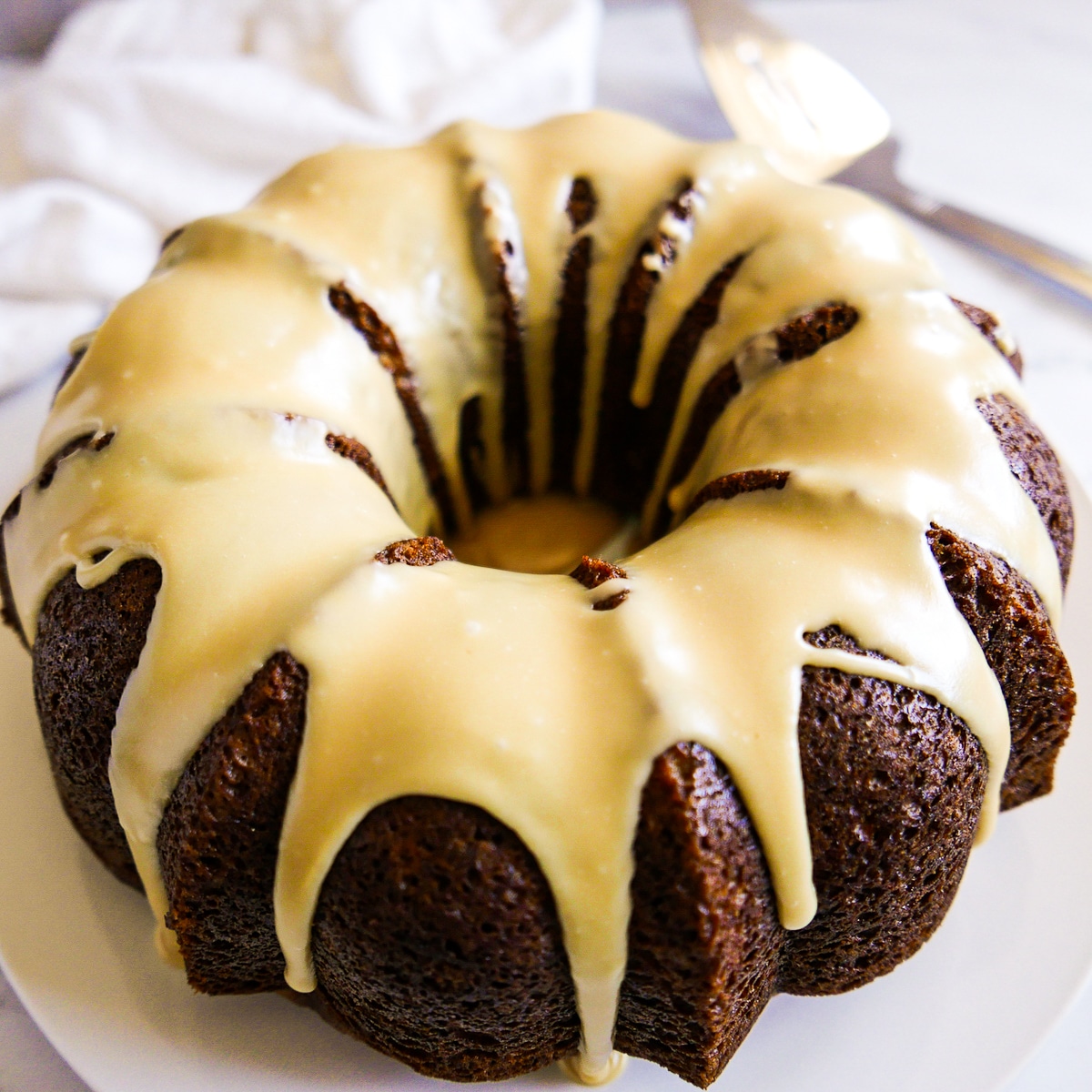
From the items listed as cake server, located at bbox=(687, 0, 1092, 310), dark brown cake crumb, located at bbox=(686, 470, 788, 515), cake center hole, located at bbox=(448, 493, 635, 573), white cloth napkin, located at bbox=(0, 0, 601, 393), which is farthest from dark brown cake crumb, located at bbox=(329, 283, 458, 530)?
cake server, located at bbox=(687, 0, 1092, 310)

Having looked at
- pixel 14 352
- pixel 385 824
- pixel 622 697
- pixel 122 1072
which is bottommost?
pixel 122 1072

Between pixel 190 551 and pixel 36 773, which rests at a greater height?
pixel 190 551

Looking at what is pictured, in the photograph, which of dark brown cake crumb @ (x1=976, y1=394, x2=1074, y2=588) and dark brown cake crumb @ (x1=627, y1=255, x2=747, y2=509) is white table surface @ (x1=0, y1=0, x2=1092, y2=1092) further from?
dark brown cake crumb @ (x1=627, y1=255, x2=747, y2=509)

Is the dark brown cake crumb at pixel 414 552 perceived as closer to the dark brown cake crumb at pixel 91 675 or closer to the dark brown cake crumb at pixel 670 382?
the dark brown cake crumb at pixel 91 675

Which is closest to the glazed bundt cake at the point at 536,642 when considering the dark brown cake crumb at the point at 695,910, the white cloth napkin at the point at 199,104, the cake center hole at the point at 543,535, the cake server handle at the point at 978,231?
the dark brown cake crumb at the point at 695,910

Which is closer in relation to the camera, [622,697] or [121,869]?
[622,697]

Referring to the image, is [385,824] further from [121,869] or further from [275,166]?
[275,166]

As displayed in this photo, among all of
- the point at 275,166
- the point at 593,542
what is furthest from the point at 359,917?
the point at 275,166

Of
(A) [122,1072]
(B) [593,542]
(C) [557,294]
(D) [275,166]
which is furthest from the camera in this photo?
(D) [275,166]
